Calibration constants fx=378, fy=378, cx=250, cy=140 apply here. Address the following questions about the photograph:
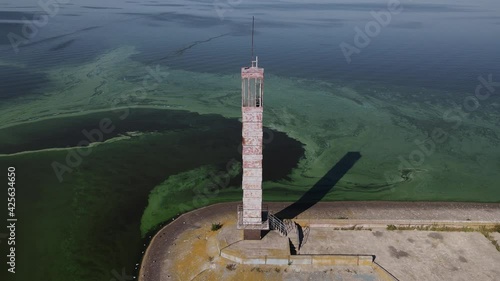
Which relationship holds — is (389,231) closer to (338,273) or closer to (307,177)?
(338,273)

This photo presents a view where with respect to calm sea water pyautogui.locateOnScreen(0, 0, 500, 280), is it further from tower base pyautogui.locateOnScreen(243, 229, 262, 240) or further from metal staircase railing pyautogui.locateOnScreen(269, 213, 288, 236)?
metal staircase railing pyautogui.locateOnScreen(269, 213, 288, 236)

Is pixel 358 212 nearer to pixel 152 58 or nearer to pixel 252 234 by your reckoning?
pixel 252 234

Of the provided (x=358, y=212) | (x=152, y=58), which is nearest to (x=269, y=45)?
(x=152, y=58)

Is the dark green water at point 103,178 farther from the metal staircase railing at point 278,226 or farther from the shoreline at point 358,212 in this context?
the metal staircase railing at point 278,226

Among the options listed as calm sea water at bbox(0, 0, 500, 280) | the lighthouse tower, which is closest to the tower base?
the lighthouse tower

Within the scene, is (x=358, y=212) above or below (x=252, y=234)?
above
